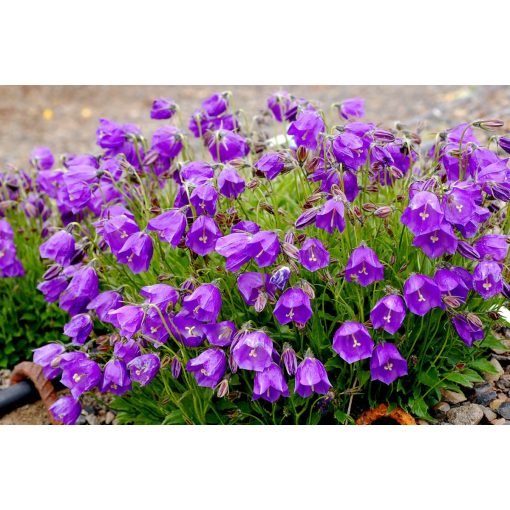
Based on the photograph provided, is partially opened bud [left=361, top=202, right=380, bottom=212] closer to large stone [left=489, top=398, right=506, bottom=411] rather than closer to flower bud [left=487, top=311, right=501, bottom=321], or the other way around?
flower bud [left=487, top=311, right=501, bottom=321]

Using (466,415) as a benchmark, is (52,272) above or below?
above

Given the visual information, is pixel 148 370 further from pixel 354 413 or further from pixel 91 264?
pixel 354 413

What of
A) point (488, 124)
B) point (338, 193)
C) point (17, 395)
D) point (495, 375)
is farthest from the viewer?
point (17, 395)

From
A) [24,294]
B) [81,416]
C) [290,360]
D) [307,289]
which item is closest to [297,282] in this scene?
[307,289]

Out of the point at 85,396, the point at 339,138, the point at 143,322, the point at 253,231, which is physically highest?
the point at 339,138

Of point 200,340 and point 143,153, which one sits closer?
point 200,340

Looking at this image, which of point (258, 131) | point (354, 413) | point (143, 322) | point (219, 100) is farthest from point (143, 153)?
point (354, 413)

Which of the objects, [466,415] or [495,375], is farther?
[495,375]

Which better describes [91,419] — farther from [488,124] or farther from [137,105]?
[137,105]
